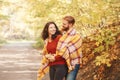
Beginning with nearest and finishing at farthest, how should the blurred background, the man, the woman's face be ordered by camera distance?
the man, the woman's face, the blurred background

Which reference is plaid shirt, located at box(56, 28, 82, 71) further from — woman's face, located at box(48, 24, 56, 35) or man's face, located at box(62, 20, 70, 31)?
woman's face, located at box(48, 24, 56, 35)

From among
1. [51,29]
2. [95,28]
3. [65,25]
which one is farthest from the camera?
[95,28]

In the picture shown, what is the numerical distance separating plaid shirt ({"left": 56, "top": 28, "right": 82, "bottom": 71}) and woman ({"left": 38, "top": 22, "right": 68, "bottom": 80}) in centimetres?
15

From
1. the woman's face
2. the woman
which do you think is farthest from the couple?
the woman's face

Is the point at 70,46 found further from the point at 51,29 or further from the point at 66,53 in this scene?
the point at 51,29

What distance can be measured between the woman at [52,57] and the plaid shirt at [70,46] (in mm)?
153

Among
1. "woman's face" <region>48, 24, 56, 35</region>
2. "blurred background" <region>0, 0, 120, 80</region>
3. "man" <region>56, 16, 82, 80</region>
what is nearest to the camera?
"man" <region>56, 16, 82, 80</region>

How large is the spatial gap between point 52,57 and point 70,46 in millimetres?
393

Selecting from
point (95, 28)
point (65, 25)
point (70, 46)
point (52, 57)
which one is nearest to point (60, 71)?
point (52, 57)

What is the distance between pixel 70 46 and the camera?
686 centimetres

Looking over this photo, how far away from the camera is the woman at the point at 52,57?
272 inches

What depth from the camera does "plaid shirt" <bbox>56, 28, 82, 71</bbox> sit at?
22.5 feet

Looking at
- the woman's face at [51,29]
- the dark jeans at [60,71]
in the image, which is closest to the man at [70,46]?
the dark jeans at [60,71]

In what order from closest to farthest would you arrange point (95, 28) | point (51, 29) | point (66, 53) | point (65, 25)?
point (66, 53) → point (65, 25) → point (51, 29) → point (95, 28)
